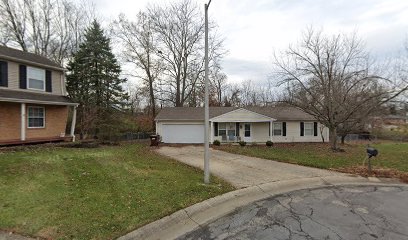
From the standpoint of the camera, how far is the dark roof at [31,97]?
14.2 m

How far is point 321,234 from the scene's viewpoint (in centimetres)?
516

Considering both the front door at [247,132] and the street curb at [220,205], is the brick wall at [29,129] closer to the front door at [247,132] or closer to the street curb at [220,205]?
the street curb at [220,205]

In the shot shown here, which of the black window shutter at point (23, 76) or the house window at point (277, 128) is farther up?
the black window shutter at point (23, 76)

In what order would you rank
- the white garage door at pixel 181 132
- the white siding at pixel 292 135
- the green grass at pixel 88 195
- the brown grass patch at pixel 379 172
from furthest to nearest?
the white siding at pixel 292 135
the white garage door at pixel 181 132
the brown grass patch at pixel 379 172
the green grass at pixel 88 195

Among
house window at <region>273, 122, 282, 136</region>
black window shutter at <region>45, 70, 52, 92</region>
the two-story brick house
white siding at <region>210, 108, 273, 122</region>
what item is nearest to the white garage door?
white siding at <region>210, 108, 273, 122</region>

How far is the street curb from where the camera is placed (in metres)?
5.26

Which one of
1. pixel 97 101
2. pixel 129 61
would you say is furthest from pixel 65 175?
pixel 129 61

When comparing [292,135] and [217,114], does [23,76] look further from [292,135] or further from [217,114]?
[292,135]

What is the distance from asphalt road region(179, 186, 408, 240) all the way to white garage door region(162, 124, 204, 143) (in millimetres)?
18607

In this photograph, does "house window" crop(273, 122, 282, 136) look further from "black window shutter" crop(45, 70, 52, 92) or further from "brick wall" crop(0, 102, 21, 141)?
"brick wall" crop(0, 102, 21, 141)

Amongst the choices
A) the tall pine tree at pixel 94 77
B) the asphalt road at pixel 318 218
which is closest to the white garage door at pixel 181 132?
the tall pine tree at pixel 94 77

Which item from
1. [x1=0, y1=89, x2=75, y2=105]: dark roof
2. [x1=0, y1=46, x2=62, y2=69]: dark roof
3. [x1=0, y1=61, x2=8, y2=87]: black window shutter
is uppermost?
[x1=0, y1=46, x2=62, y2=69]: dark roof

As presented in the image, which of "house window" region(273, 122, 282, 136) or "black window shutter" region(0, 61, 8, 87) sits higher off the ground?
"black window shutter" region(0, 61, 8, 87)

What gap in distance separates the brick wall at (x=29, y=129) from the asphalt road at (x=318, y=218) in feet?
47.6
